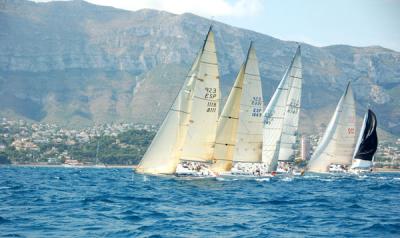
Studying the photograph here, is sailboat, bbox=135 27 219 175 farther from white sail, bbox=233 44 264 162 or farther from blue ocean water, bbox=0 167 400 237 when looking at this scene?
blue ocean water, bbox=0 167 400 237

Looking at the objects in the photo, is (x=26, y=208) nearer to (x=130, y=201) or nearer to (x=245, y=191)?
(x=130, y=201)

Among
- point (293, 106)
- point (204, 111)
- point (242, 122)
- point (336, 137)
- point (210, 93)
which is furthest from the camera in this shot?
point (336, 137)

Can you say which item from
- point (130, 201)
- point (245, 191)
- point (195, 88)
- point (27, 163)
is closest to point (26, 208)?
point (130, 201)

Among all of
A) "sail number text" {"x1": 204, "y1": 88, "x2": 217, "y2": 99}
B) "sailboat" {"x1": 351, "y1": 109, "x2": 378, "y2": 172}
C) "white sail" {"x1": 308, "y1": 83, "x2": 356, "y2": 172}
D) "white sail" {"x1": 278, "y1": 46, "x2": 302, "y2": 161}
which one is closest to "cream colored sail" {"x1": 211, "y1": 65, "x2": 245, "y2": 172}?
"sail number text" {"x1": 204, "y1": 88, "x2": 217, "y2": 99}

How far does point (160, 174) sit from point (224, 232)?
101ft

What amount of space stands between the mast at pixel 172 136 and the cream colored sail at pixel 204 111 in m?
0.48

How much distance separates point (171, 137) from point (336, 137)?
4101 centimetres

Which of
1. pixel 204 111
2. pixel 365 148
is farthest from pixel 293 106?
pixel 204 111

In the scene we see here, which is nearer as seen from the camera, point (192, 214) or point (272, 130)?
point (192, 214)

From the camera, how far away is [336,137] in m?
95.3

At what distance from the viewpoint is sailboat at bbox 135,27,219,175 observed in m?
59.9

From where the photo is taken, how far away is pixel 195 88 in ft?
200

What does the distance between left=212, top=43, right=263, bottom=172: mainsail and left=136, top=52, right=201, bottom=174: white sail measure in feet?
18.1

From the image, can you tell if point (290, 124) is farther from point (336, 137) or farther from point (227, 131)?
point (227, 131)
